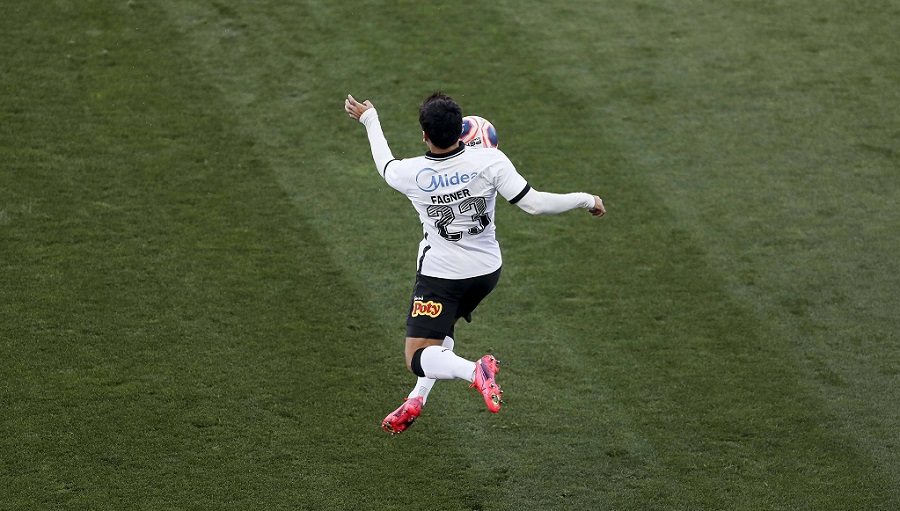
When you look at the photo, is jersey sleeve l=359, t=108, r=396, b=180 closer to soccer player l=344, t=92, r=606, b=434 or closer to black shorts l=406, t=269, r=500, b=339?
soccer player l=344, t=92, r=606, b=434

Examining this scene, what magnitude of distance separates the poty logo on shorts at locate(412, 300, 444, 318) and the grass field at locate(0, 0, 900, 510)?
126cm

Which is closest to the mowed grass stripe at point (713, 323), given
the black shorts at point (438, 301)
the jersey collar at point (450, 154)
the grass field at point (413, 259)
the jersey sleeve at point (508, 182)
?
the grass field at point (413, 259)

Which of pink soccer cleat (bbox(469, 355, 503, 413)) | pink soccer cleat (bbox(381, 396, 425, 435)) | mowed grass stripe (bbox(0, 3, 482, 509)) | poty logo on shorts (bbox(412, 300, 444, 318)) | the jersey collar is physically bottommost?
mowed grass stripe (bbox(0, 3, 482, 509))

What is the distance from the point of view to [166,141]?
11.0 metres

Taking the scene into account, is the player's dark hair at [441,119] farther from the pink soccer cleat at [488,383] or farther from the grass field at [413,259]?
the grass field at [413,259]

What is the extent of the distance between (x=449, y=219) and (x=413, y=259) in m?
2.94

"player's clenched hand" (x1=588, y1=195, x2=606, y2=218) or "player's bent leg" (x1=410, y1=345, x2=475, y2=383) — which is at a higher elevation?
"player's clenched hand" (x1=588, y1=195, x2=606, y2=218)

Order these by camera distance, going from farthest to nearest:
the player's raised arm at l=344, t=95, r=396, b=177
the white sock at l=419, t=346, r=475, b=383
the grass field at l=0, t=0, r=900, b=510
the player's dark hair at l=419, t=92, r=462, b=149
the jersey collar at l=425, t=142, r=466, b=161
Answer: the grass field at l=0, t=0, r=900, b=510
the player's raised arm at l=344, t=95, r=396, b=177
the white sock at l=419, t=346, r=475, b=383
the jersey collar at l=425, t=142, r=466, b=161
the player's dark hair at l=419, t=92, r=462, b=149

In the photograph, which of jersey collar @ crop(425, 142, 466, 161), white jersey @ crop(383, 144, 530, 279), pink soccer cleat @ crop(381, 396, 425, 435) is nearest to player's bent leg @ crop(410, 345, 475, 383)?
pink soccer cleat @ crop(381, 396, 425, 435)

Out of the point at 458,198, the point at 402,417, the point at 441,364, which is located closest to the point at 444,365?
the point at 441,364

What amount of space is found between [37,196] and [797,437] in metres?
6.94

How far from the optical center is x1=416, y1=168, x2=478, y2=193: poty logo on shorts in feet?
22.2

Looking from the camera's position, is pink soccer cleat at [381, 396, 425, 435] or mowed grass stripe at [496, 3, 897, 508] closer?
pink soccer cleat at [381, 396, 425, 435]

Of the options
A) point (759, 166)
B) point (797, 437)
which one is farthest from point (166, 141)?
point (797, 437)
